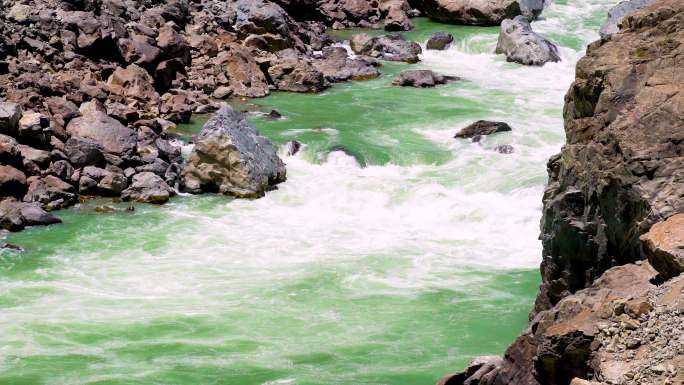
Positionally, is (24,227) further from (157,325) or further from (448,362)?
(448,362)

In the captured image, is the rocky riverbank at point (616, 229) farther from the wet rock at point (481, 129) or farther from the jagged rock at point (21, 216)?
the wet rock at point (481, 129)

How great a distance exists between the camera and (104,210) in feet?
59.0

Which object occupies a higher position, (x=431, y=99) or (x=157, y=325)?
(x=431, y=99)

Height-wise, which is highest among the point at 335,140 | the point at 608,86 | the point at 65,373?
the point at 608,86

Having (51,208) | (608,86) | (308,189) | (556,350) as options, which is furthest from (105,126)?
(556,350)

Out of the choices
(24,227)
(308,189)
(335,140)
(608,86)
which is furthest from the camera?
(335,140)

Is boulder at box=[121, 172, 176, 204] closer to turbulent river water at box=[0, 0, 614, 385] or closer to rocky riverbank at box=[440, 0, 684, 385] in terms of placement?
turbulent river water at box=[0, 0, 614, 385]

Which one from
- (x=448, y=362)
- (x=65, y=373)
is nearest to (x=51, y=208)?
(x=65, y=373)

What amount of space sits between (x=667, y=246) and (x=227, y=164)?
42.7ft

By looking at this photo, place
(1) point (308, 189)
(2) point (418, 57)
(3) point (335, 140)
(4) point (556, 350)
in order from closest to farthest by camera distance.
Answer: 1. (4) point (556, 350)
2. (1) point (308, 189)
3. (3) point (335, 140)
4. (2) point (418, 57)

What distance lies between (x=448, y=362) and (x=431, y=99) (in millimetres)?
15490

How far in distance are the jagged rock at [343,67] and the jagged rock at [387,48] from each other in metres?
1.25

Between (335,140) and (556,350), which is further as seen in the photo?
(335,140)

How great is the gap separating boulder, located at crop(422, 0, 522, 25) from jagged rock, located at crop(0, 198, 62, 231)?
2033cm
